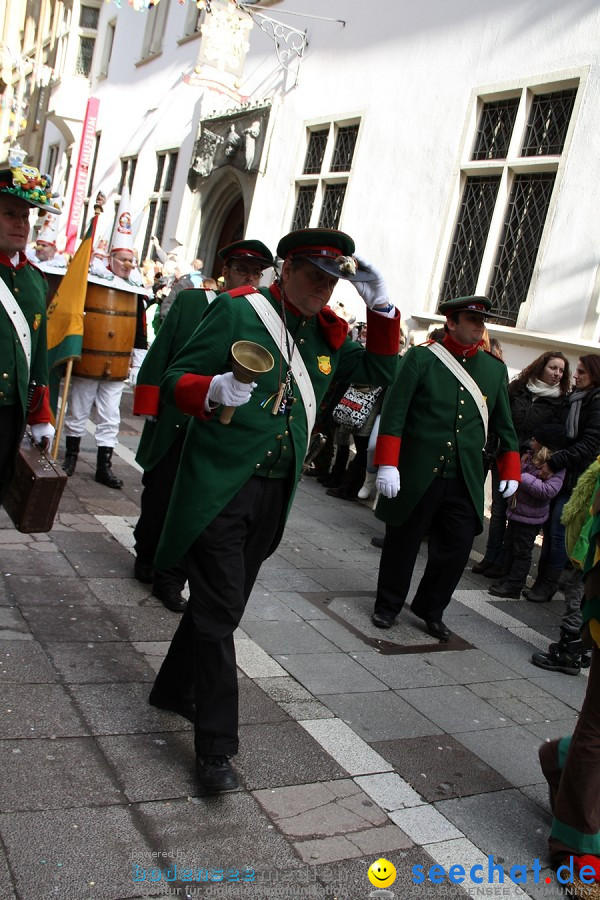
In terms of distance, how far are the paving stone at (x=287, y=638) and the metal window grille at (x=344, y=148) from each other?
8828 mm

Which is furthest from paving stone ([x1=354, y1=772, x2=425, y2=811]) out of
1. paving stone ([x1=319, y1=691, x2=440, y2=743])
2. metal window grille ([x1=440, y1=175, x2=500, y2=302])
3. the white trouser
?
metal window grille ([x1=440, y1=175, x2=500, y2=302])

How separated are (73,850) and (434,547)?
3.05 metres

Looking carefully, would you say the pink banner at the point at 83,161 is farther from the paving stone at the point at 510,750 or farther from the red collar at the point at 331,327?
the paving stone at the point at 510,750

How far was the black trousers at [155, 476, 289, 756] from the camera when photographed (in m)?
3.17

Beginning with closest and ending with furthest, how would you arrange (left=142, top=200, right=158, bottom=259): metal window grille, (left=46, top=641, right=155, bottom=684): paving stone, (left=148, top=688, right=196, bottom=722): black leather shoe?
(left=148, top=688, right=196, bottom=722): black leather shoe → (left=46, top=641, right=155, bottom=684): paving stone → (left=142, top=200, right=158, bottom=259): metal window grille

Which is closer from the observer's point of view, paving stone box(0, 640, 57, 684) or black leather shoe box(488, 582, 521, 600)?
paving stone box(0, 640, 57, 684)

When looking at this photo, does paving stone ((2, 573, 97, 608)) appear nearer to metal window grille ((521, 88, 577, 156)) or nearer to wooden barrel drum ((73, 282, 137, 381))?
wooden barrel drum ((73, 282, 137, 381))

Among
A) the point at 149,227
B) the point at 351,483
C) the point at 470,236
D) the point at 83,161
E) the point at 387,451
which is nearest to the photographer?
the point at 387,451

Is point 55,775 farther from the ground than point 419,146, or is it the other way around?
point 419,146

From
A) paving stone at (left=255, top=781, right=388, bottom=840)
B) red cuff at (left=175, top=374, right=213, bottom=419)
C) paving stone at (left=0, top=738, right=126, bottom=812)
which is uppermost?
red cuff at (left=175, top=374, right=213, bottom=419)

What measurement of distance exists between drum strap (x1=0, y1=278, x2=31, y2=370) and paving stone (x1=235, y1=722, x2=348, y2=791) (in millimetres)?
1895

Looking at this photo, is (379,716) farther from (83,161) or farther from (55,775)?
(83,161)

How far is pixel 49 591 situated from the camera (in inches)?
189

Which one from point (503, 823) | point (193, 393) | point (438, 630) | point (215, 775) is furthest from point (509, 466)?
point (215, 775)
